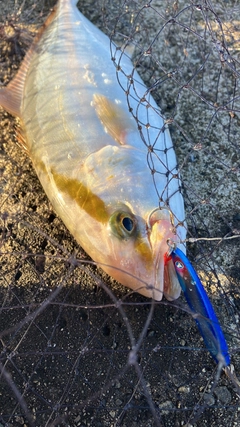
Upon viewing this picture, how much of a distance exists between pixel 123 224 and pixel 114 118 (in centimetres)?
72

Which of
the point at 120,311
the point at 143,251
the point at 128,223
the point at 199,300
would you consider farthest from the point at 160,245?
the point at 120,311

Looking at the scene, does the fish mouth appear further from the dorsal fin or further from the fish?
the dorsal fin

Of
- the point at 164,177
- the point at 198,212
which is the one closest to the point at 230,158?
the point at 198,212

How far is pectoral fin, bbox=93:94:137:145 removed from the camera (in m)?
2.33

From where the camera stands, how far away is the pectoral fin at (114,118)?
7.63 feet

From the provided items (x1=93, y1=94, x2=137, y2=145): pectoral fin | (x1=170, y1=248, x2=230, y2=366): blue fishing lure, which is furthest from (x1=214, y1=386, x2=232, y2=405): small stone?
(x1=93, y1=94, x2=137, y2=145): pectoral fin

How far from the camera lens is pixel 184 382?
7.23 ft

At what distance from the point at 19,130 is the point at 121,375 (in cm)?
162

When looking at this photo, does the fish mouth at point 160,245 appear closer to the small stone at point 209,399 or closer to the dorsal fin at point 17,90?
the small stone at point 209,399

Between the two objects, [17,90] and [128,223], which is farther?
[17,90]

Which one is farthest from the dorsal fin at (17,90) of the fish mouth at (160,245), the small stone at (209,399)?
the small stone at (209,399)

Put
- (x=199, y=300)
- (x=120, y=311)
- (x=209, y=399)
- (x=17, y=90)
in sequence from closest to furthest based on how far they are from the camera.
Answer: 1. (x=199, y=300)
2. (x=209, y=399)
3. (x=120, y=311)
4. (x=17, y=90)

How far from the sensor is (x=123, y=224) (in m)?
1.99

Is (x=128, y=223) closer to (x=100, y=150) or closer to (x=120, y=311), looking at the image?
(x=100, y=150)
